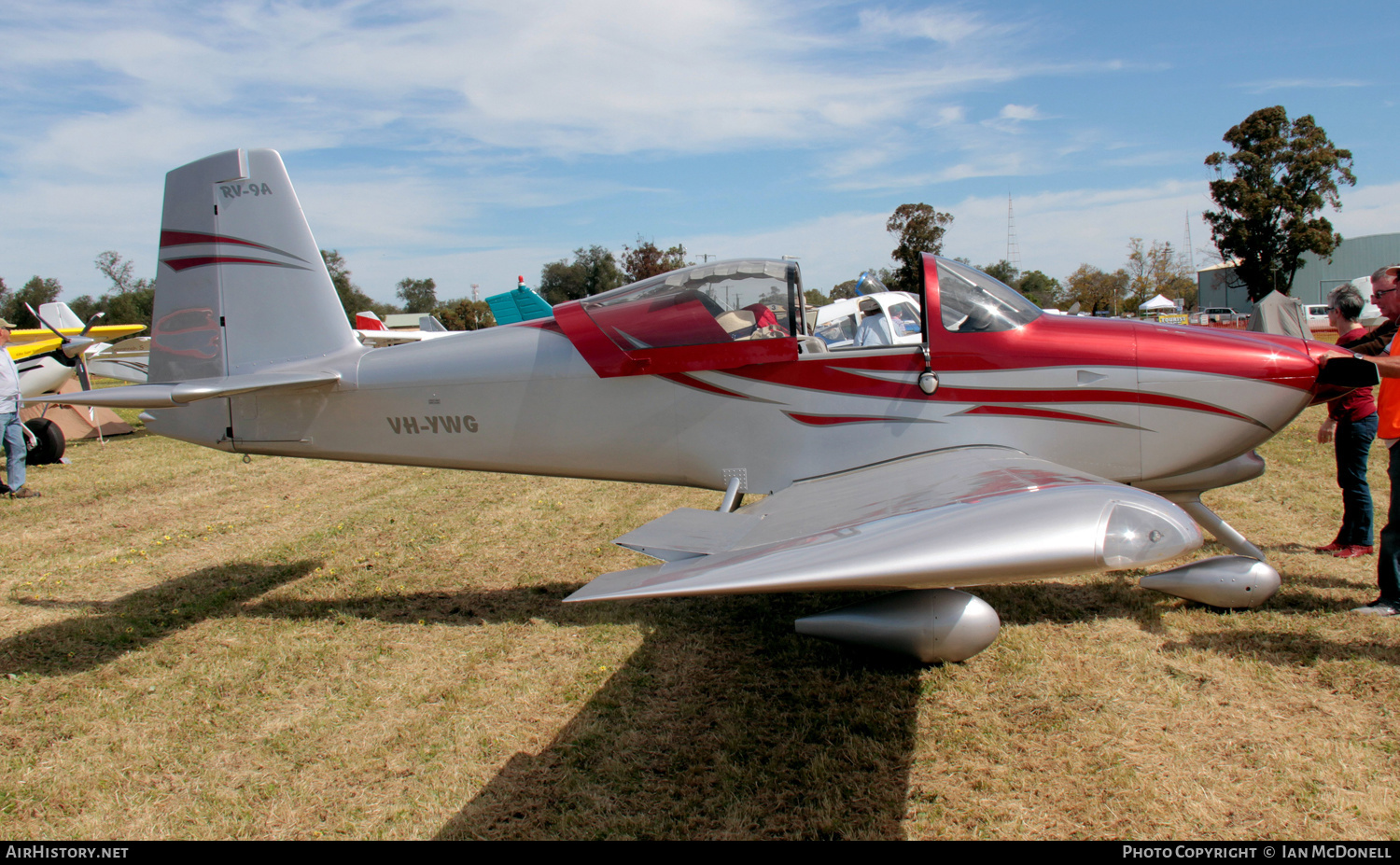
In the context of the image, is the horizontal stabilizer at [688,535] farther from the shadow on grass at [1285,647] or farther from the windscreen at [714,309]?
the shadow on grass at [1285,647]

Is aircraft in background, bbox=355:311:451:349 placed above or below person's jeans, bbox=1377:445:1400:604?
above

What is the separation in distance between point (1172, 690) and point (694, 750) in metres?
2.19

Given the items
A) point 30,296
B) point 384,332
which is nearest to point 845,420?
point 384,332

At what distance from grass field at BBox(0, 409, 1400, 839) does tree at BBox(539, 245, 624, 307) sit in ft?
188

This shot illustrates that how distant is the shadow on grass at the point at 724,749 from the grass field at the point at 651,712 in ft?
0.04

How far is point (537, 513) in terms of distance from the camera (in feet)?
22.7

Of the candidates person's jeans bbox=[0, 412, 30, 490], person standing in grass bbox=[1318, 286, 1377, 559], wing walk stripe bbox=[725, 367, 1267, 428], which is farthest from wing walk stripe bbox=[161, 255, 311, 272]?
person standing in grass bbox=[1318, 286, 1377, 559]

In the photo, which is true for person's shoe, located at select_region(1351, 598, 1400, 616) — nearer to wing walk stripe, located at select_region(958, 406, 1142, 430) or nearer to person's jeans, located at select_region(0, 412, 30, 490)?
wing walk stripe, located at select_region(958, 406, 1142, 430)

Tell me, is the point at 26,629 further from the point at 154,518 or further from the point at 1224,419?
the point at 1224,419

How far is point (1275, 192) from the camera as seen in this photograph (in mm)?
38562

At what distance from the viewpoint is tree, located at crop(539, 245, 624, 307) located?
2446 inches

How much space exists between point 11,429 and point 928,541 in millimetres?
10192

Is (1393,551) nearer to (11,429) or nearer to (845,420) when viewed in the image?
(845,420)
